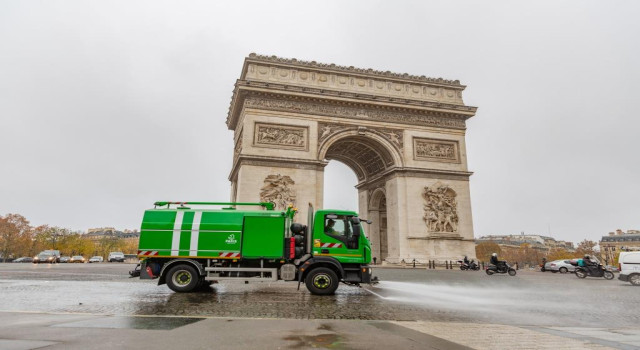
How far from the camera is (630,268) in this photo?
579 inches

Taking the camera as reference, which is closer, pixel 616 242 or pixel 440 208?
pixel 440 208

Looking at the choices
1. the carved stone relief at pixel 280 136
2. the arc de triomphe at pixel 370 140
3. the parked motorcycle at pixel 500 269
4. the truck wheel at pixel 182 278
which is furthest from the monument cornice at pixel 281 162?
the truck wheel at pixel 182 278

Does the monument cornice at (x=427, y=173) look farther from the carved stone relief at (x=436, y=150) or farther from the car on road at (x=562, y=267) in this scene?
the car on road at (x=562, y=267)

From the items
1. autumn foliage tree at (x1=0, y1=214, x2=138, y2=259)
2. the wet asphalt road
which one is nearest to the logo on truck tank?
the wet asphalt road

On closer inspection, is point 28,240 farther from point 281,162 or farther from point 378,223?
point 378,223

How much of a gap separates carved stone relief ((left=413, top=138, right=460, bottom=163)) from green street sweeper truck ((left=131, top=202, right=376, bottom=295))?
17710 millimetres

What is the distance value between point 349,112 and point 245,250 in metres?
17.8

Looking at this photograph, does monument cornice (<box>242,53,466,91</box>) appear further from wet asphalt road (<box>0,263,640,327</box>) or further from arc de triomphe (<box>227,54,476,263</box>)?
wet asphalt road (<box>0,263,640,327</box>)

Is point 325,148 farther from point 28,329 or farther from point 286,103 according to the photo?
Result: point 28,329

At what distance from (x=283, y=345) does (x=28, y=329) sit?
10.2 feet

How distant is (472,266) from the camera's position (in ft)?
75.5

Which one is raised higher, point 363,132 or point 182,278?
point 363,132

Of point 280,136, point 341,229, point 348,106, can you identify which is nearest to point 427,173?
point 348,106

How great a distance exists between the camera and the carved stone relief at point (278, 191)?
73.3 feet
